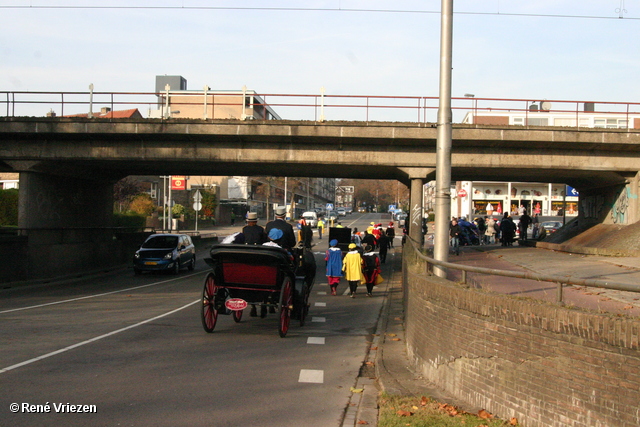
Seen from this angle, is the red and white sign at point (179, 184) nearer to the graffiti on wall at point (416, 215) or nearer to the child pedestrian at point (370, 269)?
the graffiti on wall at point (416, 215)

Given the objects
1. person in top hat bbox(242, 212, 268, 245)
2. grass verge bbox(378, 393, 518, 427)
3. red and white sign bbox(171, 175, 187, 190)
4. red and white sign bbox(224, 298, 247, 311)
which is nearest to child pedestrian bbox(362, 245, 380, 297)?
person in top hat bbox(242, 212, 268, 245)

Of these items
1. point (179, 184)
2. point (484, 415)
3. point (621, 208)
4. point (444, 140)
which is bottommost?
point (484, 415)

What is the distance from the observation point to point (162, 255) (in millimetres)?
24938

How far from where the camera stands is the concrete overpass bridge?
841 inches

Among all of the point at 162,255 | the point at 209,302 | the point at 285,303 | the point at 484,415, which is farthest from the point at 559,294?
the point at 162,255

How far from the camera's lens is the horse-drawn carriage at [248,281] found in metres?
10.1

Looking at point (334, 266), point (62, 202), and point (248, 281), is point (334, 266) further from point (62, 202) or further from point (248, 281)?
point (62, 202)

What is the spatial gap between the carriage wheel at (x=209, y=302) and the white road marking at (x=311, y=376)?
2.63 m

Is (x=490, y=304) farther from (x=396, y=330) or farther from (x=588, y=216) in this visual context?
(x=588, y=216)

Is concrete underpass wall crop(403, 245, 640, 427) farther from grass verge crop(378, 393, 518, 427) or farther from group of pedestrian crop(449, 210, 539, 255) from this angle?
group of pedestrian crop(449, 210, 539, 255)

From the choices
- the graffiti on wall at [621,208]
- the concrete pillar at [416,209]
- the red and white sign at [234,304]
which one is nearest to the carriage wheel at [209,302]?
the red and white sign at [234,304]

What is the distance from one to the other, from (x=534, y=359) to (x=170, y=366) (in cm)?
483

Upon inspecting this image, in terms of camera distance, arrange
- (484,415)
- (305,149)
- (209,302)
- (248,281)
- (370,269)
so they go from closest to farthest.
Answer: (484,415), (248,281), (209,302), (370,269), (305,149)

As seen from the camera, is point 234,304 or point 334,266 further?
point 334,266
